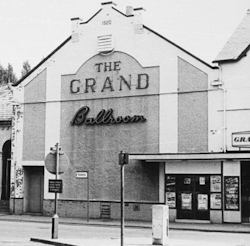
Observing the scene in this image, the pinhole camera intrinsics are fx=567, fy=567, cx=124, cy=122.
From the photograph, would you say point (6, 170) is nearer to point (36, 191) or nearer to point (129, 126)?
point (36, 191)

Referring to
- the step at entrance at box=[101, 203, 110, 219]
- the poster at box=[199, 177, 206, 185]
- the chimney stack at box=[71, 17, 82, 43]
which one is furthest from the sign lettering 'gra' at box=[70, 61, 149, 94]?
the step at entrance at box=[101, 203, 110, 219]

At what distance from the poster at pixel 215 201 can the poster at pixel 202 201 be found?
293mm

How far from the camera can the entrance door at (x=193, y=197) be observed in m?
25.5

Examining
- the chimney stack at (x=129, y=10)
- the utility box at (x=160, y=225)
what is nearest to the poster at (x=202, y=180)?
the chimney stack at (x=129, y=10)

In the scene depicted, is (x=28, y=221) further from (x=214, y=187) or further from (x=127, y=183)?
(x=214, y=187)

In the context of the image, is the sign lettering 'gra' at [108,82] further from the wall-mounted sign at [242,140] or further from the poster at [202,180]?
the wall-mounted sign at [242,140]

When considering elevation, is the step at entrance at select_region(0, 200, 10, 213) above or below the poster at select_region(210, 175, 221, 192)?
below

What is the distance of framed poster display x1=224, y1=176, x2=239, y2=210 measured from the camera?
2466 cm

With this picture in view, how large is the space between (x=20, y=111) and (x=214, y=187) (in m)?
11.7

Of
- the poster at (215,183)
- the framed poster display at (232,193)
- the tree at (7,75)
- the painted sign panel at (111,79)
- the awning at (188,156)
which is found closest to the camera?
the awning at (188,156)

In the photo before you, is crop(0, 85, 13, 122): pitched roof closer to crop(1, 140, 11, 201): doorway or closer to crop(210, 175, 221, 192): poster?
crop(1, 140, 11, 201): doorway

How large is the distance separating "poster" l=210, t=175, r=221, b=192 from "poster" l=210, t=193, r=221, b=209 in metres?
0.22

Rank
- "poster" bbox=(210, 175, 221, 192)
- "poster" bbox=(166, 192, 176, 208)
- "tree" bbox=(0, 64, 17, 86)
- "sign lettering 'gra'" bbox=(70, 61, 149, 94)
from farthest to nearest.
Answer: "tree" bbox=(0, 64, 17, 86) < "sign lettering 'gra'" bbox=(70, 61, 149, 94) < "poster" bbox=(166, 192, 176, 208) < "poster" bbox=(210, 175, 221, 192)

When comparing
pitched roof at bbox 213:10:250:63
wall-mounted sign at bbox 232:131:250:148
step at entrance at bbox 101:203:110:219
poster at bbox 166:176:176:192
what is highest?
pitched roof at bbox 213:10:250:63
